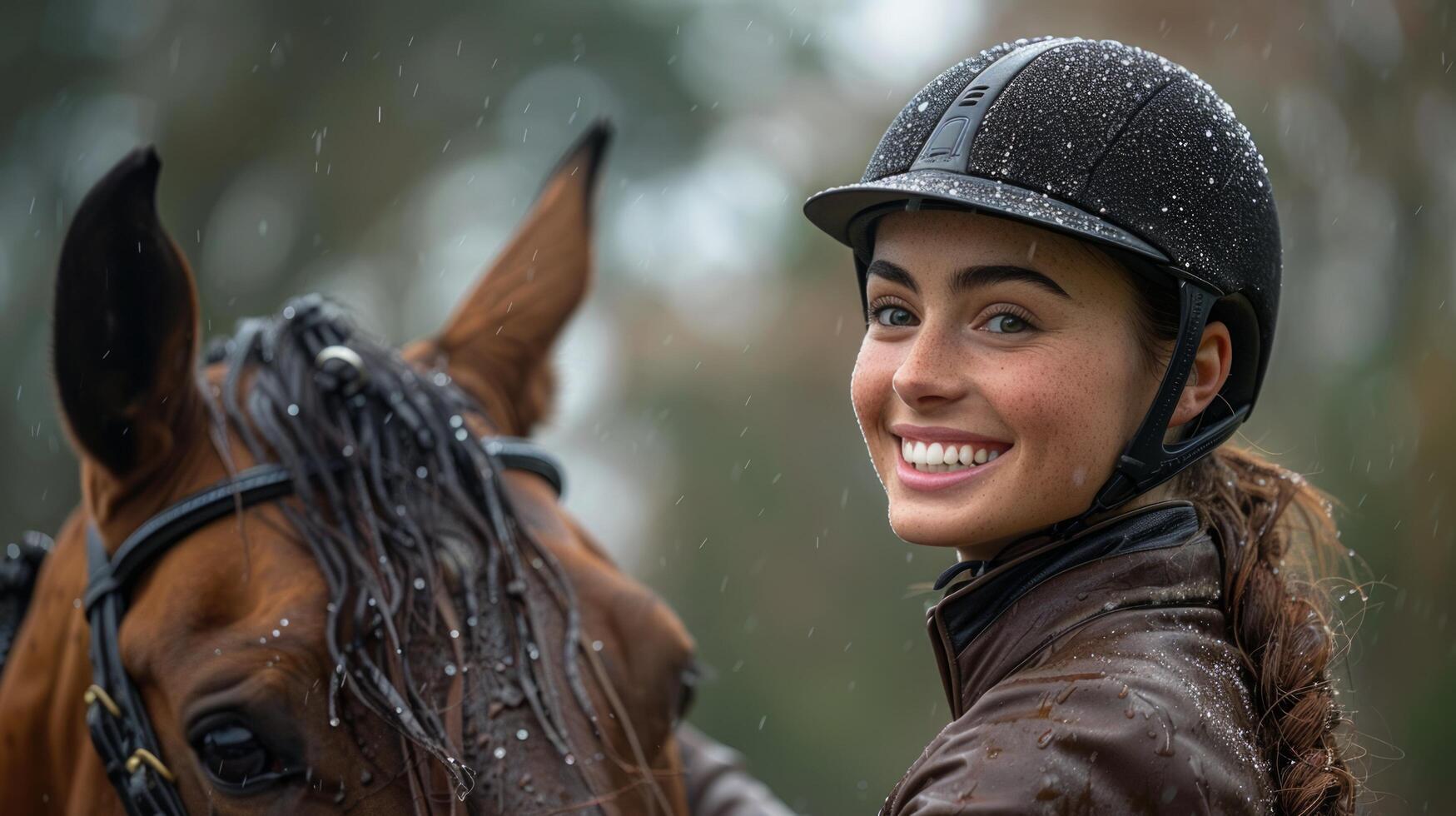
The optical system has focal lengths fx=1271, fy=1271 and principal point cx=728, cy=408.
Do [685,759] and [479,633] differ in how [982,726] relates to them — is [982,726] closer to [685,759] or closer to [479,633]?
[479,633]

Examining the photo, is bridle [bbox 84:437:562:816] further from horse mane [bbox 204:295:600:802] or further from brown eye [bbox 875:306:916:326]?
brown eye [bbox 875:306:916:326]

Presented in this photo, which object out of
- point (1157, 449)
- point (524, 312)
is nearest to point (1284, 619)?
point (1157, 449)

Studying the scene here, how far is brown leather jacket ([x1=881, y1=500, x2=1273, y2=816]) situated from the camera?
1248mm

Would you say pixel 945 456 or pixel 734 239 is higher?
pixel 734 239

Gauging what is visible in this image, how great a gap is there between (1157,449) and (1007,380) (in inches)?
8.9

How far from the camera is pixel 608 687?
2.10 metres

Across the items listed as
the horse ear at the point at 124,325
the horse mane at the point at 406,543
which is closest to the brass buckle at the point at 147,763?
the horse mane at the point at 406,543

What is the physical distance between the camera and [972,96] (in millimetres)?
1735

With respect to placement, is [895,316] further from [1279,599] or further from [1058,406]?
[1279,599]

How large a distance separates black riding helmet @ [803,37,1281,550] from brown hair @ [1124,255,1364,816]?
0.20 ft

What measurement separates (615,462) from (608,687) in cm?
1385

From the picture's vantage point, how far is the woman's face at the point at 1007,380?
1.50 meters

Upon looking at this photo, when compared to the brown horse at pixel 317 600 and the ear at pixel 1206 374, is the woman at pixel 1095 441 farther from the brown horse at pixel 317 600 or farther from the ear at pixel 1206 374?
the brown horse at pixel 317 600

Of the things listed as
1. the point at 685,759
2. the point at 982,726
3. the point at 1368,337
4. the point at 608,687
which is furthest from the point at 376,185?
the point at 982,726
